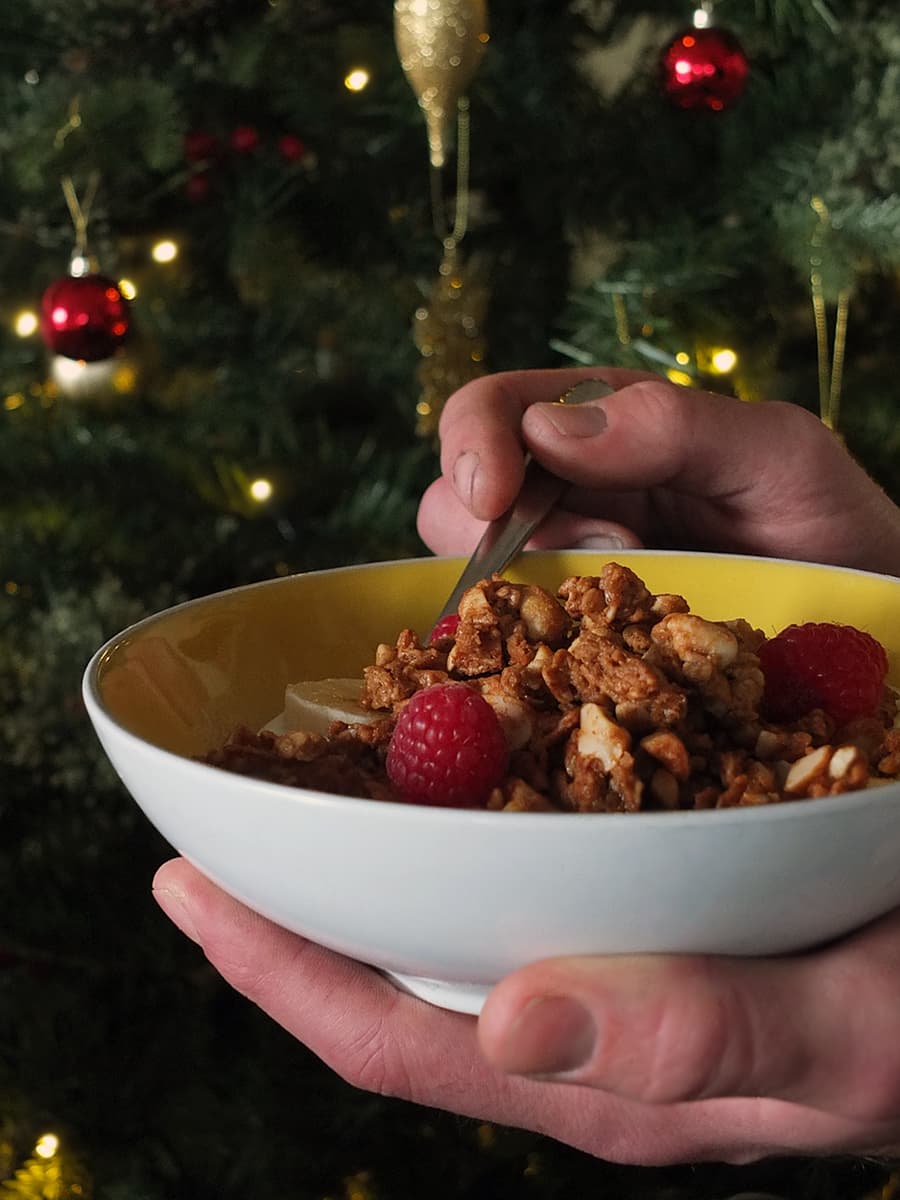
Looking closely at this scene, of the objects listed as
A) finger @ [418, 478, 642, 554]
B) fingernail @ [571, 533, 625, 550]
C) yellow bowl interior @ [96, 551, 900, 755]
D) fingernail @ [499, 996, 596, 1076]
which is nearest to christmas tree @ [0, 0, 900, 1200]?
finger @ [418, 478, 642, 554]

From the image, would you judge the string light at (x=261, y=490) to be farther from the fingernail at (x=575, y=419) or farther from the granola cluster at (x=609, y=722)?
the granola cluster at (x=609, y=722)

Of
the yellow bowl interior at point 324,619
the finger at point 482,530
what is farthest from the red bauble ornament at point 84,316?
the yellow bowl interior at point 324,619

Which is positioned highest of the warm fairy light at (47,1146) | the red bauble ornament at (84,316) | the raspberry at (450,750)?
the red bauble ornament at (84,316)

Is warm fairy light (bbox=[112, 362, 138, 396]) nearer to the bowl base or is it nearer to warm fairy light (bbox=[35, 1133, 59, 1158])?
warm fairy light (bbox=[35, 1133, 59, 1158])

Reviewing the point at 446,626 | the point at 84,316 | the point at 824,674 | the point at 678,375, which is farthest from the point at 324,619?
the point at 678,375

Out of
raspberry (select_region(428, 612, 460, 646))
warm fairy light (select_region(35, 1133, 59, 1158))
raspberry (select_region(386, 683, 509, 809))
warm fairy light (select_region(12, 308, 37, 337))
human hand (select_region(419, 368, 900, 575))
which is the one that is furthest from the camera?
warm fairy light (select_region(12, 308, 37, 337))

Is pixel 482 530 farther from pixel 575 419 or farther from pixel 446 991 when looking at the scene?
pixel 446 991

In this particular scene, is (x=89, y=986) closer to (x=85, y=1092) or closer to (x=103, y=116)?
(x=85, y=1092)
